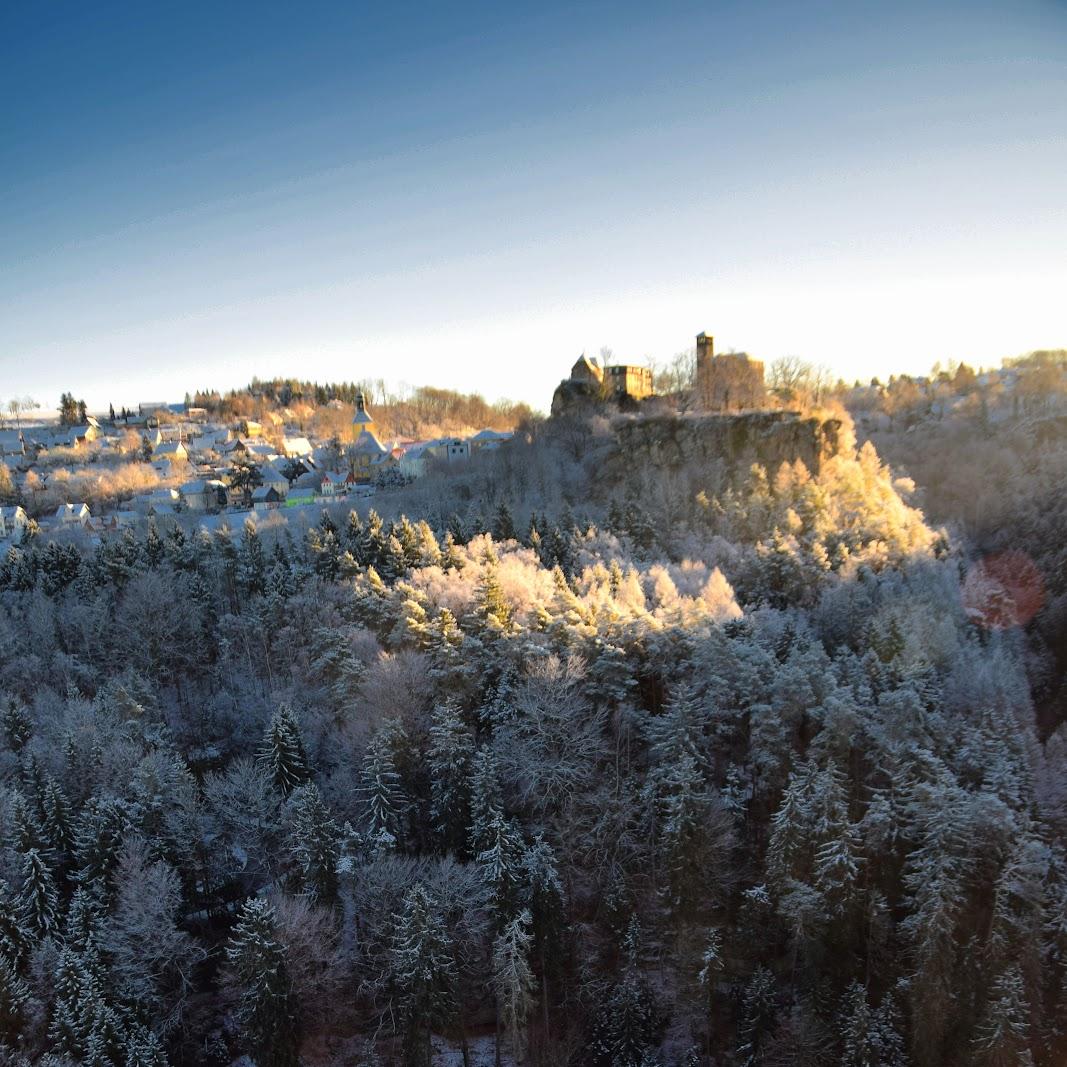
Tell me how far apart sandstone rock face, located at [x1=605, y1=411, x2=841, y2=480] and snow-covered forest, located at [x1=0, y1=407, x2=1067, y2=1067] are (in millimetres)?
13743

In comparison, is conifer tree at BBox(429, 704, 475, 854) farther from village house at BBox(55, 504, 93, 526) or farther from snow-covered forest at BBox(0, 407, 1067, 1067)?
village house at BBox(55, 504, 93, 526)

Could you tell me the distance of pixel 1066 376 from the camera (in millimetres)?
84375

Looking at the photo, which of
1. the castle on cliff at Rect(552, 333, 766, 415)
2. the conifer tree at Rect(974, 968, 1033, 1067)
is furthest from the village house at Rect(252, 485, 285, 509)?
the conifer tree at Rect(974, 968, 1033, 1067)

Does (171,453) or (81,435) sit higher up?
(81,435)

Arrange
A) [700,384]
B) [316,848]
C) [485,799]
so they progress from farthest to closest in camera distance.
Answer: [700,384] < [485,799] < [316,848]

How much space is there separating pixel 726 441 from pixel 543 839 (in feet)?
102

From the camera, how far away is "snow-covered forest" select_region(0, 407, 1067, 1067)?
18953 millimetres

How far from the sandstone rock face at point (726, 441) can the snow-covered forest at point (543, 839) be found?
541 inches

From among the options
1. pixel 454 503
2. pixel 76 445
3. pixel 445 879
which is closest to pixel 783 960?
pixel 445 879

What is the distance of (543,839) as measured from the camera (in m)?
23.3

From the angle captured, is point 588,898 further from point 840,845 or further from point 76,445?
point 76,445

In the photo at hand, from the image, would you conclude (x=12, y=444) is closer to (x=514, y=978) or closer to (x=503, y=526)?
(x=503, y=526)

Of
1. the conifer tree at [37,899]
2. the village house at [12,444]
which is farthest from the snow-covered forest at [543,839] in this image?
the village house at [12,444]

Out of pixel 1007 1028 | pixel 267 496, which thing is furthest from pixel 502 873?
pixel 267 496
